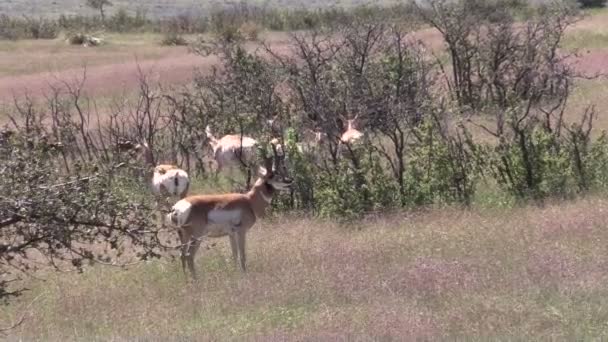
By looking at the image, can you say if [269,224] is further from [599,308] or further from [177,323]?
[599,308]

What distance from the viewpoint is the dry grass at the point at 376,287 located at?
9.44 m

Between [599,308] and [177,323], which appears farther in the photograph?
[177,323]

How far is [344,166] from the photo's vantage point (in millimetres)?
17500

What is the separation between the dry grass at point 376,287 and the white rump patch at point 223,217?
0.61 m

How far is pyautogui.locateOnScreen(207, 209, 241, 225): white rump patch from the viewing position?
44.5ft

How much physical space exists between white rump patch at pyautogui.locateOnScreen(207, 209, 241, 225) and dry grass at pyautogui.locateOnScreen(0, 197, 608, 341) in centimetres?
61

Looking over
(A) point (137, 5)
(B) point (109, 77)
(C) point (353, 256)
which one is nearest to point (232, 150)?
(C) point (353, 256)

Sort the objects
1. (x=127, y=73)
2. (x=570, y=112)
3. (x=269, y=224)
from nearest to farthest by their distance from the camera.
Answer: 1. (x=269, y=224)
2. (x=570, y=112)
3. (x=127, y=73)

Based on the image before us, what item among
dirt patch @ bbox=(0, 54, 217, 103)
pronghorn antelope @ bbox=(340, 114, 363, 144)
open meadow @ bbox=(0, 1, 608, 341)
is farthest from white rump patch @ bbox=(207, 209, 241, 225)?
dirt patch @ bbox=(0, 54, 217, 103)

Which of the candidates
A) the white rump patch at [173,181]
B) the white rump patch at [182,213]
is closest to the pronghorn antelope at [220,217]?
the white rump patch at [182,213]

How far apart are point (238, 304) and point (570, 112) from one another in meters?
15.5

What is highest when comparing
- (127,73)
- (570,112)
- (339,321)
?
(339,321)

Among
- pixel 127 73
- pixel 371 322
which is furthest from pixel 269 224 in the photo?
Result: pixel 127 73

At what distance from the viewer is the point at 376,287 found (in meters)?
11.2
